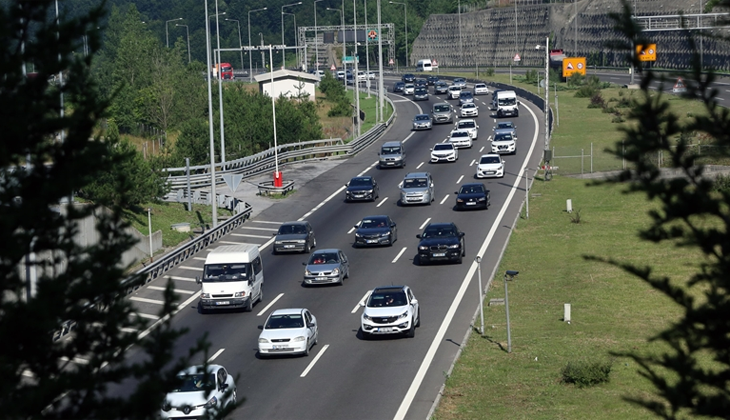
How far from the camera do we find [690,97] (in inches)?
356

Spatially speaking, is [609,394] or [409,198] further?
[409,198]

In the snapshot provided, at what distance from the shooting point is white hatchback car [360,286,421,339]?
104ft

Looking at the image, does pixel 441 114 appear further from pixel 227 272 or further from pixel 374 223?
pixel 227 272

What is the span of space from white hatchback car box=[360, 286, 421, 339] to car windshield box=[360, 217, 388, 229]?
42.3 ft

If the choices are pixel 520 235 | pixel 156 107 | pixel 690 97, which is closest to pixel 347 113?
pixel 156 107

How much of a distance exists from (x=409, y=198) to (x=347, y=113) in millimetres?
49477

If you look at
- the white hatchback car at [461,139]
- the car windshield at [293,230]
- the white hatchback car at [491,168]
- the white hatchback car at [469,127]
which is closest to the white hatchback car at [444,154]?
the white hatchback car at [461,139]

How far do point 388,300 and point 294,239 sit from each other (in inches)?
508

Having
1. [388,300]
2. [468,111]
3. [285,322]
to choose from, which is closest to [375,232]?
[388,300]

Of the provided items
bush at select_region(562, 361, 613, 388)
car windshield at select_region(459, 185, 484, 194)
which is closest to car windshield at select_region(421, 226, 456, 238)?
car windshield at select_region(459, 185, 484, 194)

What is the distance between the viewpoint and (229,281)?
35.7 m

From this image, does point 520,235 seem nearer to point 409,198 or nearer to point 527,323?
point 409,198

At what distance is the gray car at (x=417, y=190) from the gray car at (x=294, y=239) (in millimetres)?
9025

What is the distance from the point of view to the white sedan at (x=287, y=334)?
30.0 meters
